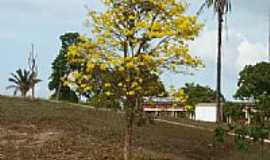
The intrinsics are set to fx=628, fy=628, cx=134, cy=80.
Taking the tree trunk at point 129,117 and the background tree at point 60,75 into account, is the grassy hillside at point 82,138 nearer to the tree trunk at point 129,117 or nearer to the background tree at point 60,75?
the tree trunk at point 129,117

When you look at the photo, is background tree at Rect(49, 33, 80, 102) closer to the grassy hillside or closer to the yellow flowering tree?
the grassy hillside

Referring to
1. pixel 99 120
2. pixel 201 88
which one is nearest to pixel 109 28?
pixel 99 120

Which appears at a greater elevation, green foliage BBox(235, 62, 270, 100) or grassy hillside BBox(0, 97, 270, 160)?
green foliage BBox(235, 62, 270, 100)

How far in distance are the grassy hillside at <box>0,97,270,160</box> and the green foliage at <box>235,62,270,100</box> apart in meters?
38.0

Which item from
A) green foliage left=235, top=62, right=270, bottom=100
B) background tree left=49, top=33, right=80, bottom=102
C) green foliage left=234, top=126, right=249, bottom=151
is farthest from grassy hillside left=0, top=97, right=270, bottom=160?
green foliage left=235, top=62, right=270, bottom=100

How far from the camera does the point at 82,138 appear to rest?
22.6 metres

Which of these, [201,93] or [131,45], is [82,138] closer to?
[131,45]

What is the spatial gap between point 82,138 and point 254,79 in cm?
5057

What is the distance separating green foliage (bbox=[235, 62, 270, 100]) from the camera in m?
69.6

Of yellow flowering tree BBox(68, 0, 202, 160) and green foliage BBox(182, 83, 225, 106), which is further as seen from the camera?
green foliage BBox(182, 83, 225, 106)

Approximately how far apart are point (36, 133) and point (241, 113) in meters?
10.3

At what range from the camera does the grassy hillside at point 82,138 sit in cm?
1986

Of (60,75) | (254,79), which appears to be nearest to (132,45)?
(60,75)

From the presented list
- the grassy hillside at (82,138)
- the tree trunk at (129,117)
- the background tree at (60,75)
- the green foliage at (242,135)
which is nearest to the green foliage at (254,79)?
the background tree at (60,75)
